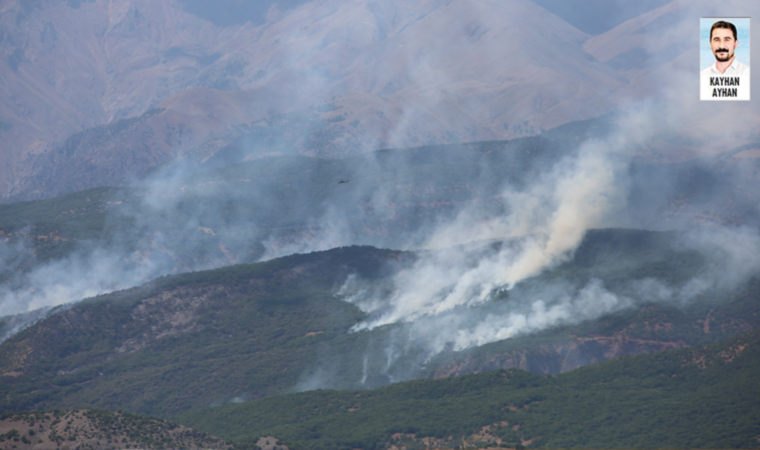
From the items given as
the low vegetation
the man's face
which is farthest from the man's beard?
the low vegetation

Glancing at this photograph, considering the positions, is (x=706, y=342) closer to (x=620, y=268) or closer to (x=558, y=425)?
(x=620, y=268)

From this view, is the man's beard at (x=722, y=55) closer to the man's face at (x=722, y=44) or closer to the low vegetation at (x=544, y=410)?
the man's face at (x=722, y=44)

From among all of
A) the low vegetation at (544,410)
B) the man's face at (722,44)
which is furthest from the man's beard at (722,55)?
the low vegetation at (544,410)

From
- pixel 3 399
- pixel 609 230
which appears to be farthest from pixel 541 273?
pixel 3 399

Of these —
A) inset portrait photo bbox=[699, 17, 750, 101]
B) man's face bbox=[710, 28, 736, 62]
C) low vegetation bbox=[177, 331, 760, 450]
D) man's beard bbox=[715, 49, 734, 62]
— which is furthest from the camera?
inset portrait photo bbox=[699, 17, 750, 101]

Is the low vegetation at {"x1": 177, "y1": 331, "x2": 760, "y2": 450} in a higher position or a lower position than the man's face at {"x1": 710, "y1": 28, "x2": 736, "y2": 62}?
lower

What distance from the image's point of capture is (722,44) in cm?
11212

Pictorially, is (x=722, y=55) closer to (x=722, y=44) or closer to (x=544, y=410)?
(x=722, y=44)

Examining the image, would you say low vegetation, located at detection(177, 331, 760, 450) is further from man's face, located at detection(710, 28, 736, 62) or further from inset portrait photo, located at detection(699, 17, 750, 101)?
man's face, located at detection(710, 28, 736, 62)

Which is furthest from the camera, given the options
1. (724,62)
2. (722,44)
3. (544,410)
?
(544,410)

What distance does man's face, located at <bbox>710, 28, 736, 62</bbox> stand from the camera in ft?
358

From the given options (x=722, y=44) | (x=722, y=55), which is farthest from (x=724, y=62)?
(x=722, y=44)

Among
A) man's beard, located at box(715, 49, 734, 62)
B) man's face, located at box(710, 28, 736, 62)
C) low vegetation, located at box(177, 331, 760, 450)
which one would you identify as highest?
man's face, located at box(710, 28, 736, 62)

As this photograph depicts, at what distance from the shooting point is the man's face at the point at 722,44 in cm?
10912
